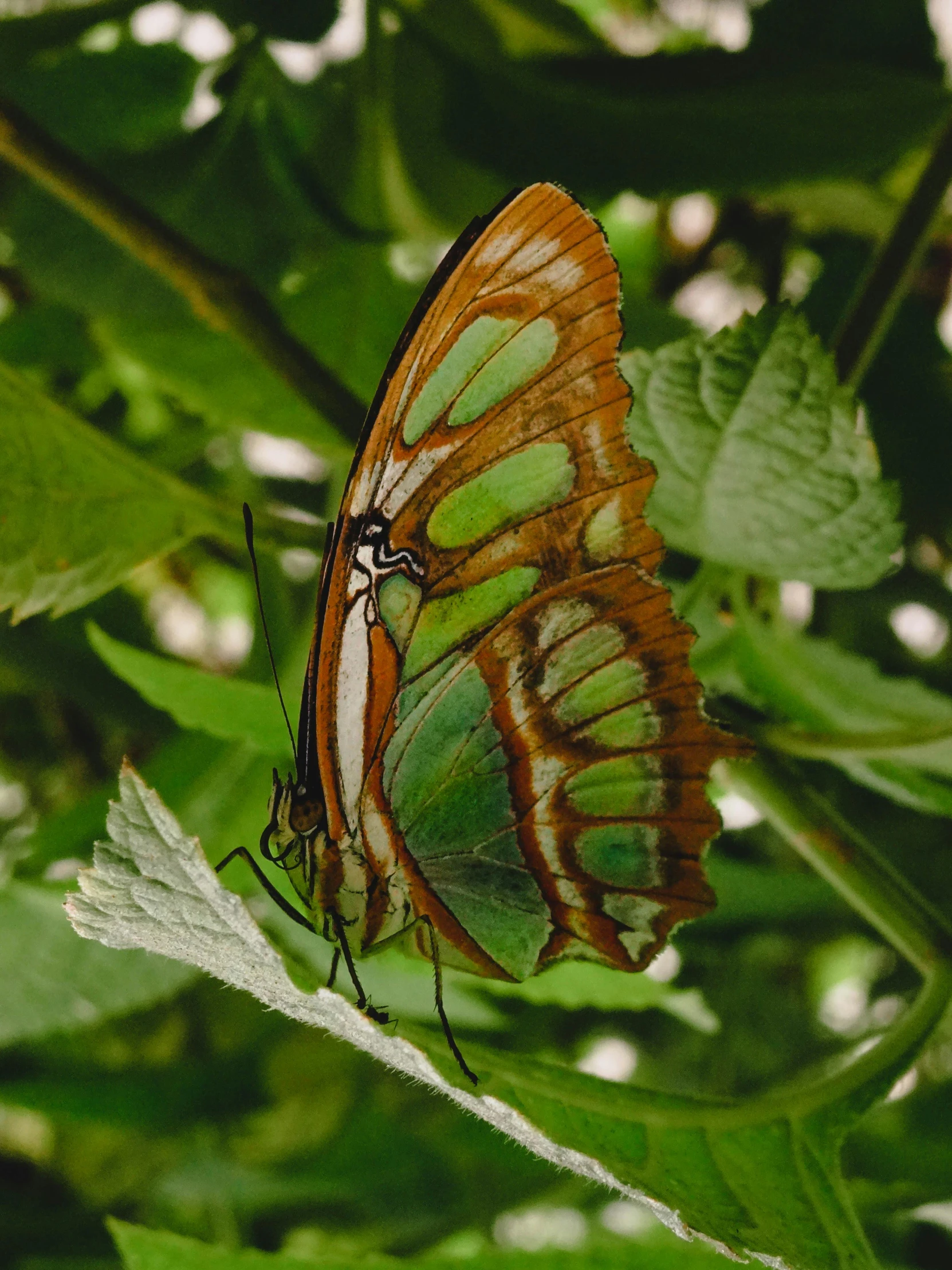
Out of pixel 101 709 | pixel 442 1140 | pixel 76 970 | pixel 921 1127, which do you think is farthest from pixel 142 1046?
pixel 921 1127

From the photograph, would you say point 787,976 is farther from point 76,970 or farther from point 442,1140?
point 76,970

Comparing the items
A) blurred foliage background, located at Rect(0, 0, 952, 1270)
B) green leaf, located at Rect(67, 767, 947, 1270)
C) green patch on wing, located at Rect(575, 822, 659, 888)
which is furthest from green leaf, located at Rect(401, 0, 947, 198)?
green leaf, located at Rect(67, 767, 947, 1270)

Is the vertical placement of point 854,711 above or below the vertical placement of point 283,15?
below

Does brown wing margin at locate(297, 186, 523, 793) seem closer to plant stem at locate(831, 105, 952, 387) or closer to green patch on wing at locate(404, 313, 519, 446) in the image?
green patch on wing at locate(404, 313, 519, 446)

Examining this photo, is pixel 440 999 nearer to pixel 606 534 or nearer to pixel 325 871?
pixel 325 871


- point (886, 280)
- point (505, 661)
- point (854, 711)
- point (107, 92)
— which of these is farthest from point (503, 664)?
point (107, 92)

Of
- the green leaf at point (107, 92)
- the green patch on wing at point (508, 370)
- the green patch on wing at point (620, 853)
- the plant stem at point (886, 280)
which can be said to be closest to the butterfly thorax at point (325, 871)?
the green patch on wing at point (620, 853)

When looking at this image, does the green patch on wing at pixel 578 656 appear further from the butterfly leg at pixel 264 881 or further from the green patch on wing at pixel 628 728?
the butterfly leg at pixel 264 881
